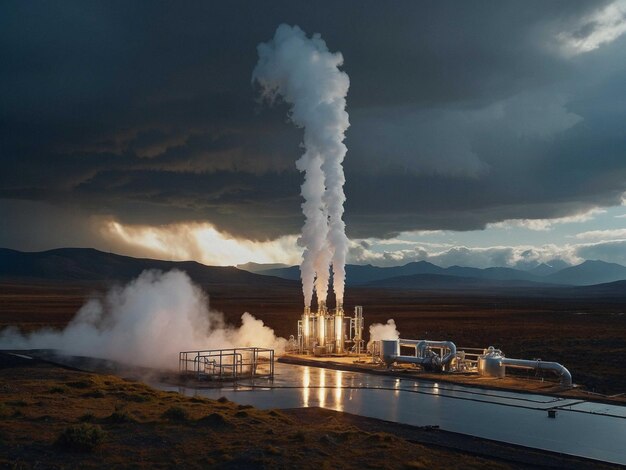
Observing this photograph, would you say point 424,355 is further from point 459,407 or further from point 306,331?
point 459,407

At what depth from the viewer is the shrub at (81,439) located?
18078 mm

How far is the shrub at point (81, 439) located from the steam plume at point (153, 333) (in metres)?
24.4

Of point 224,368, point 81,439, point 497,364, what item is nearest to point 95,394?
point 81,439

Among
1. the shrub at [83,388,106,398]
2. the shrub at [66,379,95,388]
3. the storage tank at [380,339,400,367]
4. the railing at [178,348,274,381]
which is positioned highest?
the storage tank at [380,339,400,367]

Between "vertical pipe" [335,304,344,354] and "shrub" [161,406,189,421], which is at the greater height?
"vertical pipe" [335,304,344,354]

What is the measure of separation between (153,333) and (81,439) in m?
31.1

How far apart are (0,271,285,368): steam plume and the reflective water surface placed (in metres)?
12.4

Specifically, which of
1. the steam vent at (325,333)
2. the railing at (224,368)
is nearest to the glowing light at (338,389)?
the railing at (224,368)

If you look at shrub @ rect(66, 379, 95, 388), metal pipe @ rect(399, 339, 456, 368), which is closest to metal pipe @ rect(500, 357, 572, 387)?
metal pipe @ rect(399, 339, 456, 368)

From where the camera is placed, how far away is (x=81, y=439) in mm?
18078

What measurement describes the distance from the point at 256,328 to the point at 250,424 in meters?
32.6

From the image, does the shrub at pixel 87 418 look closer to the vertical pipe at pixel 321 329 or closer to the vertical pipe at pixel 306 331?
the vertical pipe at pixel 321 329

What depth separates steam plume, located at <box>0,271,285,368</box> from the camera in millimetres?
48000

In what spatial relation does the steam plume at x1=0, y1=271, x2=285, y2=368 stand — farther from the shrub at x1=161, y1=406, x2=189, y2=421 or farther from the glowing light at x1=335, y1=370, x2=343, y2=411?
the shrub at x1=161, y1=406, x2=189, y2=421
